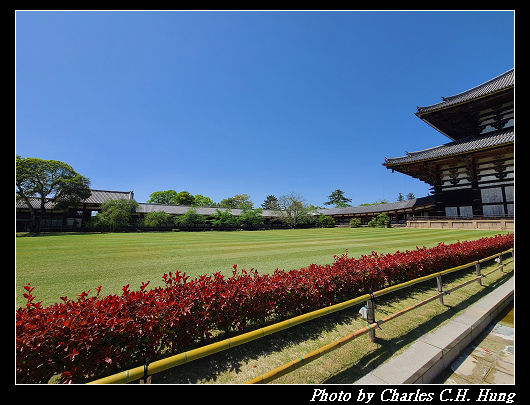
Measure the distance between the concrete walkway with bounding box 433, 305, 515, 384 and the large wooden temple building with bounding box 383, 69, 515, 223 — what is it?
779 inches

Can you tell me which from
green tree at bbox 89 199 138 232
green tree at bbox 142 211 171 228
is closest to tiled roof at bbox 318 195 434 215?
green tree at bbox 142 211 171 228

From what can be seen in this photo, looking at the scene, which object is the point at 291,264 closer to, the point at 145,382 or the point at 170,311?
the point at 170,311

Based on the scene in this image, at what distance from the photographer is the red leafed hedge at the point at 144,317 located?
6.12 ft

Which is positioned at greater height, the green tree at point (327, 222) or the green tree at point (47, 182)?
the green tree at point (47, 182)

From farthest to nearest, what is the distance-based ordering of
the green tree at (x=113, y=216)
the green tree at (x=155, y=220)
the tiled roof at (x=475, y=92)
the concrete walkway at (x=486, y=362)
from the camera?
the green tree at (x=155, y=220), the green tree at (x=113, y=216), the tiled roof at (x=475, y=92), the concrete walkway at (x=486, y=362)

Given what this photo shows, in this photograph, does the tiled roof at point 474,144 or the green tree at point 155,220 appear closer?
the tiled roof at point 474,144

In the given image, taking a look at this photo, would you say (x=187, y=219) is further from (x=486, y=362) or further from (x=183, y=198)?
(x=486, y=362)

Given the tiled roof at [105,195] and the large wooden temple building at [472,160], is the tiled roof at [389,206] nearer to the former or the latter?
the large wooden temple building at [472,160]

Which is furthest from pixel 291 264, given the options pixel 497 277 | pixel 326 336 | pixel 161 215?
pixel 161 215

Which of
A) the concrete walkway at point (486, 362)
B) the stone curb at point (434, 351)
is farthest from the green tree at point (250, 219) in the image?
the concrete walkway at point (486, 362)

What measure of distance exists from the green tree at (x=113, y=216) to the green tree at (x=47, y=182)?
3375mm

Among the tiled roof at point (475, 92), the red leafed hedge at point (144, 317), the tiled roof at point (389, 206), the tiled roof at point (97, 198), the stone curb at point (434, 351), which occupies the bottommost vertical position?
the stone curb at point (434, 351)
